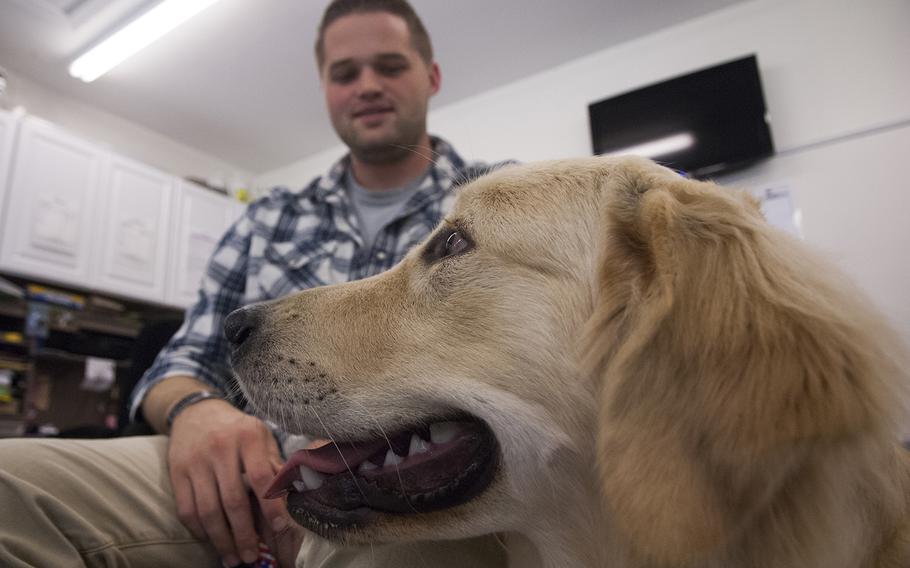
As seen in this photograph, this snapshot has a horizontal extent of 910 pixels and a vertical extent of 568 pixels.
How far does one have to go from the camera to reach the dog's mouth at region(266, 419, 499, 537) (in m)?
0.75

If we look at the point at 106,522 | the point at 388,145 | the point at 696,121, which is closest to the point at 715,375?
the point at 106,522

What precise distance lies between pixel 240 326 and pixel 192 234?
459cm

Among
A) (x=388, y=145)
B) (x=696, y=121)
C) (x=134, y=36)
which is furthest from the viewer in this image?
(x=134, y=36)

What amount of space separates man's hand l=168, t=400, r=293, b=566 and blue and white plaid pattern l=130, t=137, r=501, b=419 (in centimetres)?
41

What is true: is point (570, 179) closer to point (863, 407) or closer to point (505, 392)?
point (505, 392)

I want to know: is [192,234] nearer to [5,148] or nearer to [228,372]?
[5,148]

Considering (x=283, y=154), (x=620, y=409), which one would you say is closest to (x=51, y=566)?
(x=620, y=409)

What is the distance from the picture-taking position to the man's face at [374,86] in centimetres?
180

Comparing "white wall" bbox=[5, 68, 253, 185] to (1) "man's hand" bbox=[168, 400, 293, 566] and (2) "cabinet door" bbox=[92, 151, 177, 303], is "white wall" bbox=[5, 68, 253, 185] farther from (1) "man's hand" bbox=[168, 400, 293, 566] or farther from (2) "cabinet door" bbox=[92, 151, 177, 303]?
(1) "man's hand" bbox=[168, 400, 293, 566]

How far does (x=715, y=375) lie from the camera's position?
570mm

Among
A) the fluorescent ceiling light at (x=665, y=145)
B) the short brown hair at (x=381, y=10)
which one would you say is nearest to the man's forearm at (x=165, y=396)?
the short brown hair at (x=381, y=10)

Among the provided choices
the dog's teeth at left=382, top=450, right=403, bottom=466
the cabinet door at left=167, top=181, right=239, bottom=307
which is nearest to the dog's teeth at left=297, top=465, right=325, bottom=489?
the dog's teeth at left=382, top=450, right=403, bottom=466

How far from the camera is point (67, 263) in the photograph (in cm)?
410

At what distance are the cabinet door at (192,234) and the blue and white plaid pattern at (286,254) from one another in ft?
11.3
